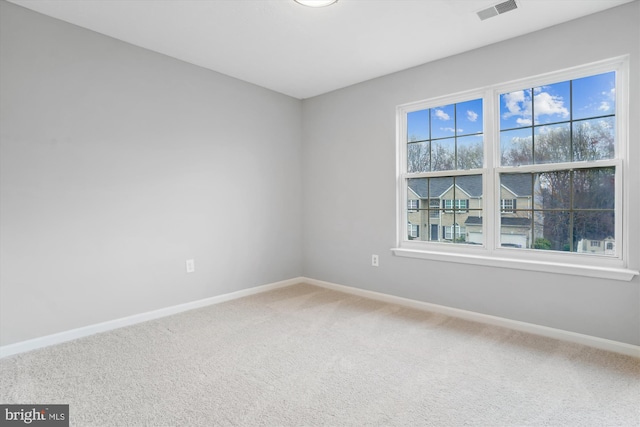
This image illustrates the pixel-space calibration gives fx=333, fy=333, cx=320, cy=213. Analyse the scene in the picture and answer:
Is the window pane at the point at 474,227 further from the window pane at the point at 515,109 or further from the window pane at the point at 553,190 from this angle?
the window pane at the point at 515,109

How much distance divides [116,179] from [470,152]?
10.4 feet

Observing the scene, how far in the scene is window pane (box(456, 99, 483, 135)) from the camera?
3.09 meters

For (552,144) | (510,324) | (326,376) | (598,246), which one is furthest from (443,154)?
(326,376)

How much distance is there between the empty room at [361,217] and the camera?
6.41 ft

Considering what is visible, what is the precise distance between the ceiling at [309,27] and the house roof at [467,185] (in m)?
1.16

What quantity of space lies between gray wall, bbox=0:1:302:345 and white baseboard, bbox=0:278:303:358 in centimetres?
5

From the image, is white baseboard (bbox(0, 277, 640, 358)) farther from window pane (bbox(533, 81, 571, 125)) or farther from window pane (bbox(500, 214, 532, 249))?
window pane (bbox(533, 81, 571, 125))

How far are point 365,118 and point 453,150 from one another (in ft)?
3.44

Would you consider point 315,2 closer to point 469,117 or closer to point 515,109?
point 469,117

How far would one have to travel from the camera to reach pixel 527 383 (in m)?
1.98

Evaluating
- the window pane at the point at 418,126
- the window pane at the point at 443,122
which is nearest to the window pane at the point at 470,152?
the window pane at the point at 443,122

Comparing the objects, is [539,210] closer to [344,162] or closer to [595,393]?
[595,393]

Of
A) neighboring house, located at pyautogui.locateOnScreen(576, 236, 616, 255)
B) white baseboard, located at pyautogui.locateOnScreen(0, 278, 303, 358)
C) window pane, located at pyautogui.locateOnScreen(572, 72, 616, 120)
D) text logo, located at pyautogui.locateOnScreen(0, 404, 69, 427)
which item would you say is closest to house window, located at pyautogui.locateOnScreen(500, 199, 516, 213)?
neighboring house, located at pyautogui.locateOnScreen(576, 236, 616, 255)

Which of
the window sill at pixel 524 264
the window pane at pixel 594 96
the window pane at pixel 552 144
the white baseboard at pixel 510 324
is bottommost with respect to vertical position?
the white baseboard at pixel 510 324
